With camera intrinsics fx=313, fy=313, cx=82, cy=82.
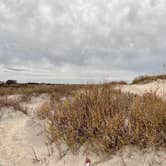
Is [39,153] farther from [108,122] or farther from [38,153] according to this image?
[108,122]

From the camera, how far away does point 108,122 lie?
5.29 m

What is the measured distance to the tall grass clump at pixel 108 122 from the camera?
5.05m

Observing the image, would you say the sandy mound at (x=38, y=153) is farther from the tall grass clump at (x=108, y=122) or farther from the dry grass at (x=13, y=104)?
the dry grass at (x=13, y=104)

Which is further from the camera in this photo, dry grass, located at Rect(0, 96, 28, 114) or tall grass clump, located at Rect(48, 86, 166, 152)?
dry grass, located at Rect(0, 96, 28, 114)

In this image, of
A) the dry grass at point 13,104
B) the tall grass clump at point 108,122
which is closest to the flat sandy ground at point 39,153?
the tall grass clump at point 108,122

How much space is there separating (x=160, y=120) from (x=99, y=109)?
3.96 feet

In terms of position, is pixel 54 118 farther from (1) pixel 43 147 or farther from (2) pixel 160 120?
(2) pixel 160 120

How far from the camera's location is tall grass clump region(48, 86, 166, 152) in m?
5.05

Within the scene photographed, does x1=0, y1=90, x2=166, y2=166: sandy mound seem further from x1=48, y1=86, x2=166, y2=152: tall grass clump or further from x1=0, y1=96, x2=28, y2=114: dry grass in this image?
x1=0, y1=96, x2=28, y2=114: dry grass

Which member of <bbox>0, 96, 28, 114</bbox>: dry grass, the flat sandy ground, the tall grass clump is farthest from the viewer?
<bbox>0, 96, 28, 114</bbox>: dry grass

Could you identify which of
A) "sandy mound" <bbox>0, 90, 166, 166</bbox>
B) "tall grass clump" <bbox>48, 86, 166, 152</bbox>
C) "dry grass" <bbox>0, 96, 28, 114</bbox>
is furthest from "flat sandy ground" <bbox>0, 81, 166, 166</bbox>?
"dry grass" <bbox>0, 96, 28, 114</bbox>

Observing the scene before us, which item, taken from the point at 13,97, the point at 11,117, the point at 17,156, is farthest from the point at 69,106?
the point at 13,97

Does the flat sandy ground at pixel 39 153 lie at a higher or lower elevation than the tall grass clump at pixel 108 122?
lower

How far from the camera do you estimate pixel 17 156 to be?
227 inches
